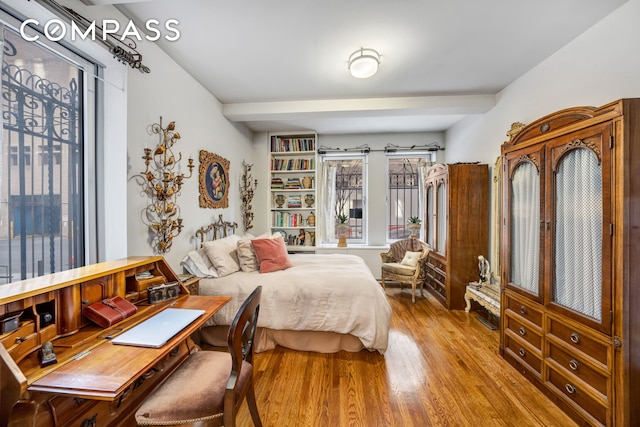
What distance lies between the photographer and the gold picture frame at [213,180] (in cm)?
301

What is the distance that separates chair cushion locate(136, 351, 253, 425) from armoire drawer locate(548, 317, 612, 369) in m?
1.92

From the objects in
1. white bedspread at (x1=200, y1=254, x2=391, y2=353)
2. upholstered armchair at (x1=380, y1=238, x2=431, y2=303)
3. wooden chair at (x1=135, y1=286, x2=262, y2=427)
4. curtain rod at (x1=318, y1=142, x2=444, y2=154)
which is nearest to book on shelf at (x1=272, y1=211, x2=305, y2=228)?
curtain rod at (x1=318, y1=142, x2=444, y2=154)

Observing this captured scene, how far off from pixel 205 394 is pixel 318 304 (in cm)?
125

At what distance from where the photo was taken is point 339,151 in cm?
479

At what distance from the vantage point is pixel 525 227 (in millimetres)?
2098

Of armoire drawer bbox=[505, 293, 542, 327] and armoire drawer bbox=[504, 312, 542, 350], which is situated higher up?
armoire drawer bbox=[505, 293, 542, 327]

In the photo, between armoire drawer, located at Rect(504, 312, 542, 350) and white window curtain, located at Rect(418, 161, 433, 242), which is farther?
white window curtain, located at Rect(418, 161, 433, 242)

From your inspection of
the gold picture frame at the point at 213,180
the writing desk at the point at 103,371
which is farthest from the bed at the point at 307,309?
the writing desk at the point at 103,371

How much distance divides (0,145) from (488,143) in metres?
4.24

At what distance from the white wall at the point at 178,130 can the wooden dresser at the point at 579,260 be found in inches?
118

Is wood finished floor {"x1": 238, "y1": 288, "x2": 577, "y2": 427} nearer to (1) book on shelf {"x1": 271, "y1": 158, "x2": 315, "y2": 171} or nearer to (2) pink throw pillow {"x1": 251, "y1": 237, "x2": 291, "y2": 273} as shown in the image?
(2) pink throw pillow {"x1": 251, "y1": 237, "x2": 291, "y2": 273}

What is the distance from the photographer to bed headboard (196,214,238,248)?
300cm

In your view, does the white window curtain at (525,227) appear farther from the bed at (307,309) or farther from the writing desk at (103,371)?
the writing desk at (103,371)

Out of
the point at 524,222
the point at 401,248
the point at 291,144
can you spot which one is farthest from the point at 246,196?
the point at 524,222
